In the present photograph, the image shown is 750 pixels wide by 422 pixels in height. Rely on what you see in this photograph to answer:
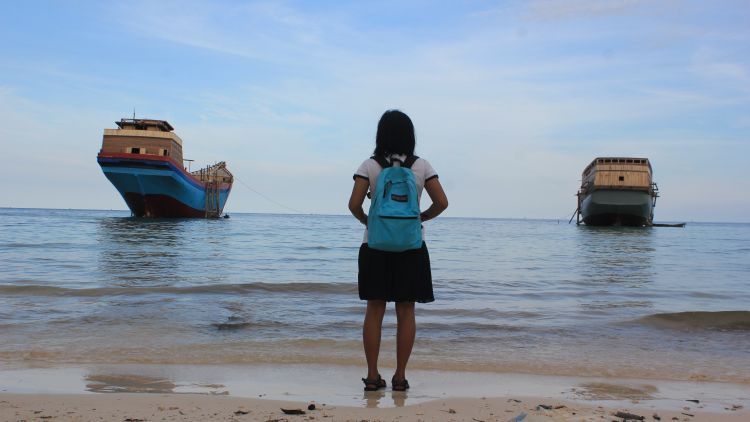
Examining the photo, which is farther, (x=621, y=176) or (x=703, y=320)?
(x=621, y=176)

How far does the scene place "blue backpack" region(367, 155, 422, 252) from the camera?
339 centimetres

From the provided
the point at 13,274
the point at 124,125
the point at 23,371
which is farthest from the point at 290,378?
the point at 124,125

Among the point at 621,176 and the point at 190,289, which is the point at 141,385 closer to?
the point at 190,289

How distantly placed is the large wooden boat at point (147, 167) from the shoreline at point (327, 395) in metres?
35.1

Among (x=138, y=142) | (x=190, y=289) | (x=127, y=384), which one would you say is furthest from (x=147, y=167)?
(x=127, y=384)

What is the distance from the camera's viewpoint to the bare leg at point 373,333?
3.67 metres

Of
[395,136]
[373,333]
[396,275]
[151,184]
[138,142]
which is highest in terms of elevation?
[138,142]

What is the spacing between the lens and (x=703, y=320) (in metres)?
7.23

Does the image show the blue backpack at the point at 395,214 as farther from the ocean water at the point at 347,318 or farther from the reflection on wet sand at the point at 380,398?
the ocean water at the point at 347,318

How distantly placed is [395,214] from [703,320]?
18.1 ft

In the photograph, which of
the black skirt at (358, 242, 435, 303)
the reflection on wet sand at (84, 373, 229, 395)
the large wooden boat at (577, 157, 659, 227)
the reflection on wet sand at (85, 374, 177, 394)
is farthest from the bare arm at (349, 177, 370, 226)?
the large wooden boat at (577, 157, 659, 227)

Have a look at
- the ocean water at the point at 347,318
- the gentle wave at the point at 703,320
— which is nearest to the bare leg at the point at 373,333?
the ocean water at the point at 347,318

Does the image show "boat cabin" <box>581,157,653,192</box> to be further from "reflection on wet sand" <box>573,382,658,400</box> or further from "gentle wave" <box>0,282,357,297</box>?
"reflection on wet sand" <box>573,382,658,400</box>

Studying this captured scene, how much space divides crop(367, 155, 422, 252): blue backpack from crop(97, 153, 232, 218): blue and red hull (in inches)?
1417
